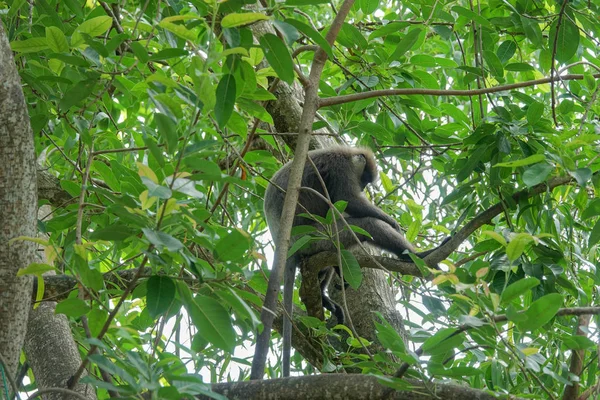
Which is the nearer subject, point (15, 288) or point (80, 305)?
point (80, 305)

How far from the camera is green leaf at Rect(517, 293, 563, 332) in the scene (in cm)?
151

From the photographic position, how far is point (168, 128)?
4.70 feet

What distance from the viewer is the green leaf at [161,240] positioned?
1.37 metres

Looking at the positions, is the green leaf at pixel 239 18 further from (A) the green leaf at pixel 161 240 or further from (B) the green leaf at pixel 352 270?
(B) the green leaf at pixel 352 270

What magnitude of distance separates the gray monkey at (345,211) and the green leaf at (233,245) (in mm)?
1815

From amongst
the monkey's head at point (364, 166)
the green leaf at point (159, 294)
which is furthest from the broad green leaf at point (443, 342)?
the monkey's head at point (364, 166)

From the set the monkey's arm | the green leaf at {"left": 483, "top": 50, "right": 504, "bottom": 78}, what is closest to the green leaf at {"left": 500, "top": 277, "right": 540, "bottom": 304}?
the green leaf at {"left": 483, "top": 50, "right": 504, "bottom": 78}

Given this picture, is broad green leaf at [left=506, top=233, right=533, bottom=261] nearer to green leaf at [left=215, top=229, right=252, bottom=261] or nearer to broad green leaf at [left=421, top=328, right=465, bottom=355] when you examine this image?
broad green leaf at [left=421, top=328, right=465, bottom=355]

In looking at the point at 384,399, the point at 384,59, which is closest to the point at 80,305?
the point at 384,399

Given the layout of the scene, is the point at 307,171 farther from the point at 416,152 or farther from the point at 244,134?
the point at 244,134

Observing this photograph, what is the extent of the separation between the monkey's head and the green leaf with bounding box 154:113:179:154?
306 cm

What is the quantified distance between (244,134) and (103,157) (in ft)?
Result: 5.10

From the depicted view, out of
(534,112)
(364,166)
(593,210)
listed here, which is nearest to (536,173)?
(593,210)

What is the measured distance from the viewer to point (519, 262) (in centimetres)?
258
